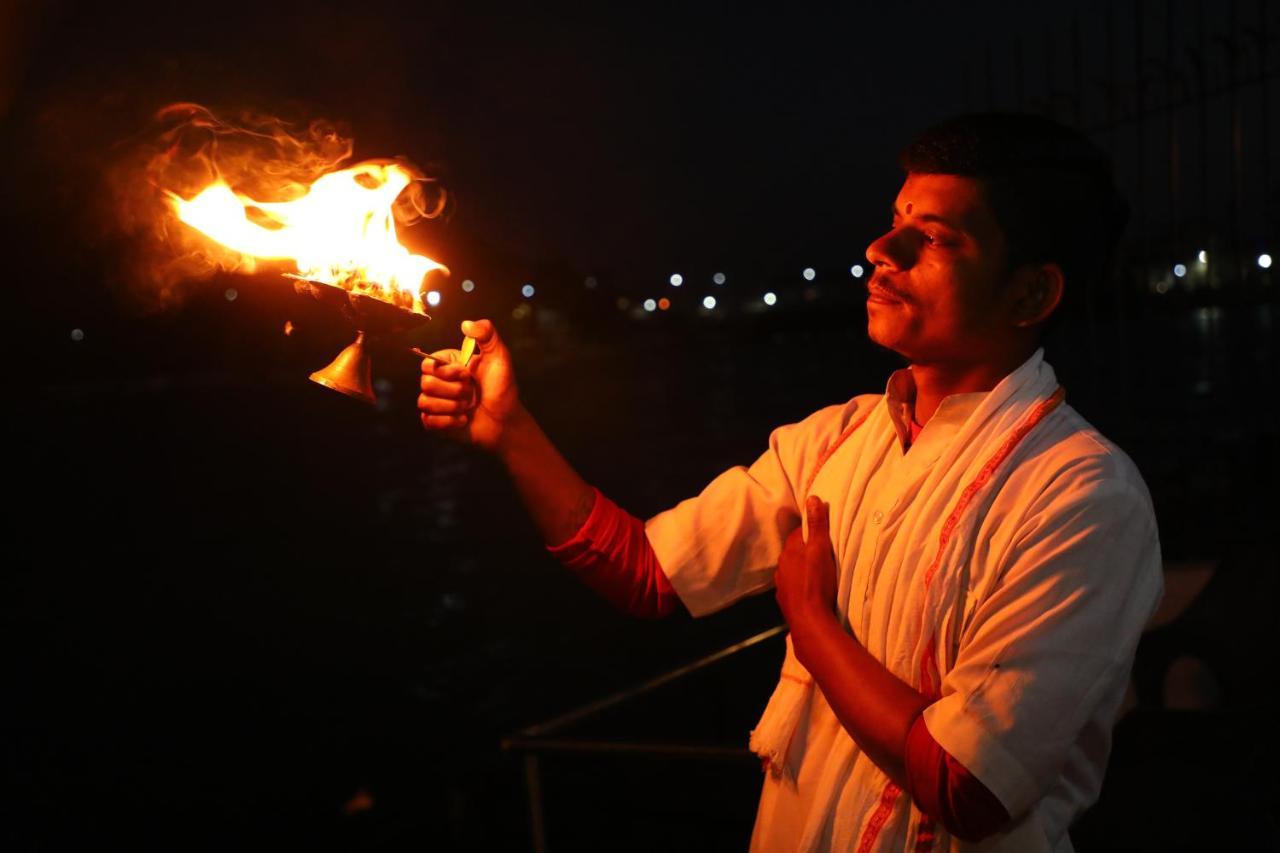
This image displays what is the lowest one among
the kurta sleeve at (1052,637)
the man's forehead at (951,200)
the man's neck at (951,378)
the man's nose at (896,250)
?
the kurta sleeve at (1052,637)

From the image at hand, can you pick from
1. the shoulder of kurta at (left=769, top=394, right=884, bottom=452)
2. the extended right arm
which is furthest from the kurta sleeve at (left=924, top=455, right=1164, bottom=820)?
the extended right arm

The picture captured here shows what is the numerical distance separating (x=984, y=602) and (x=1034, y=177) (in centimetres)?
76

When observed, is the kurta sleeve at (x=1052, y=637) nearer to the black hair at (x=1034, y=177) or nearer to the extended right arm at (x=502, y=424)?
the black hair at (x=1034, y=177)

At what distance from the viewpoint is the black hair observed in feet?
6.12

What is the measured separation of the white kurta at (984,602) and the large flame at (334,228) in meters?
1.08

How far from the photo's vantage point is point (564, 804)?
23.7 ft

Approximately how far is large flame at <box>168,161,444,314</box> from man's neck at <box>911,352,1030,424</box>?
108 centimetres

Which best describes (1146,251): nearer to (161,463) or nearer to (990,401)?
(990,401)

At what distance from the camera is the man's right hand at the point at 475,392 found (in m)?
2.30

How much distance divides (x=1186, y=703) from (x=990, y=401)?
3120 mm

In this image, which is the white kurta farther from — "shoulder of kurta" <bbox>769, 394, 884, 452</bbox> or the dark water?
Answer: the dark water

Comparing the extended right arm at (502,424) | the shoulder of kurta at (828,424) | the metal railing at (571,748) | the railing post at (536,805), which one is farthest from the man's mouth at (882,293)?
the railing post at (536,805)

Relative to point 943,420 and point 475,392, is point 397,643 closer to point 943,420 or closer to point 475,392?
point 475,392

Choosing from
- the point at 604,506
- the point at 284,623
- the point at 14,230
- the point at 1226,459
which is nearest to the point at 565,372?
the point at 14,230
